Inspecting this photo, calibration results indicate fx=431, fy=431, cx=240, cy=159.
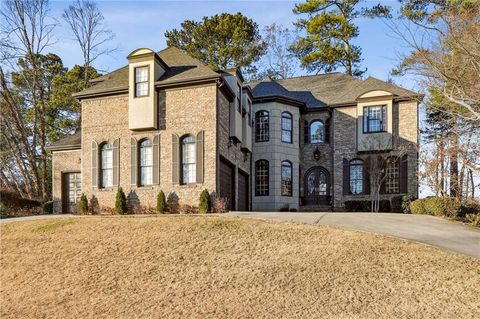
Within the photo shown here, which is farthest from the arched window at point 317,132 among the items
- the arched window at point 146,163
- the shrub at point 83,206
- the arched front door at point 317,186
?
the shrub at point 83,206

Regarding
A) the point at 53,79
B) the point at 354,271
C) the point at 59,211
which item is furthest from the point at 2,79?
the point at 354,271

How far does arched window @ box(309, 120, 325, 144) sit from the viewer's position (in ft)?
83.5

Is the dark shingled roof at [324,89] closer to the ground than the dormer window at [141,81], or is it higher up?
higher up

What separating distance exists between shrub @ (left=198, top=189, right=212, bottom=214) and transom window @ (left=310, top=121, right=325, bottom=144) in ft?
34.6

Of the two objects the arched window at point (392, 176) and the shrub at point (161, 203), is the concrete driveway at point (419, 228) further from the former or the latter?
the arched window at point (392, 176)

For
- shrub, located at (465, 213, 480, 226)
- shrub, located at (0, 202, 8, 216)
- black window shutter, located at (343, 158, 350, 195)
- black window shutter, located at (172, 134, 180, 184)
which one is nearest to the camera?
shrub, located at (465, 213, 480, 226)

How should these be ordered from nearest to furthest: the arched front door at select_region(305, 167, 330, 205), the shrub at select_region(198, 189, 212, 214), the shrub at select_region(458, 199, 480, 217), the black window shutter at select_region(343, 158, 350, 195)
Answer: the shrub at select_region(458, 199, 480, 217) → the shrub at select_region(198, 189, 212, 214) → the black window shutter at select_region(343, 158, 350, 195) → the arched front door at select_region(305, 167, 330, 205)

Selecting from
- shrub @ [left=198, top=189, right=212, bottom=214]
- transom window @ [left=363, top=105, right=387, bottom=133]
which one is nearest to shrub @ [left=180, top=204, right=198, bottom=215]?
shrub @ [left=198, top=189, right=212, bottom=214]

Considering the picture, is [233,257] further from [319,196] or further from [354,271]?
[319,196]

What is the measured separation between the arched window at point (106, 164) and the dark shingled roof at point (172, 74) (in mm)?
2553

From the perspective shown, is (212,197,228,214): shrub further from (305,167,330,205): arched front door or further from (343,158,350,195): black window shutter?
(343,158,350,195): black window shutter

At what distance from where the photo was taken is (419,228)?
13250 millimetres

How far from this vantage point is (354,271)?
9102mm

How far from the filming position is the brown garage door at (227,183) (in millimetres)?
18609
